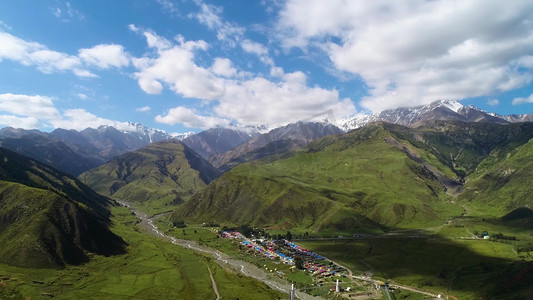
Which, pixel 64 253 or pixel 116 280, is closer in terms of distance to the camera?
pixel 116 280

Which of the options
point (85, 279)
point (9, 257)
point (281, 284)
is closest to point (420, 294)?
point (281, 284)

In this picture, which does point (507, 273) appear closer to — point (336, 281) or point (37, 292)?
point (336, 281)

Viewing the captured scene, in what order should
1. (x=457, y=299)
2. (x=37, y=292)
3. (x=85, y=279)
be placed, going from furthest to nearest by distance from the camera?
(x=85, y=279), (x=457, y=299), (x=37, y=292)

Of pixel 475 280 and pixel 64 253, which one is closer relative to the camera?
pixel 475 280

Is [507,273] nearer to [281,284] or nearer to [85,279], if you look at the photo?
[281,284]

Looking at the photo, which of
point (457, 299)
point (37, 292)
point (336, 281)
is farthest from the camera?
point (336, 281)

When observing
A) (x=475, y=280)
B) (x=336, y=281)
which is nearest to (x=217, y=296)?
(x=336, y=281)

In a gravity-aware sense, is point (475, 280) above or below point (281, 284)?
above

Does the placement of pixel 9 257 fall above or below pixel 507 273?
below

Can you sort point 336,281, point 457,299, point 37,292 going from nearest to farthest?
point 37,292
point 457,299
point 336,281
